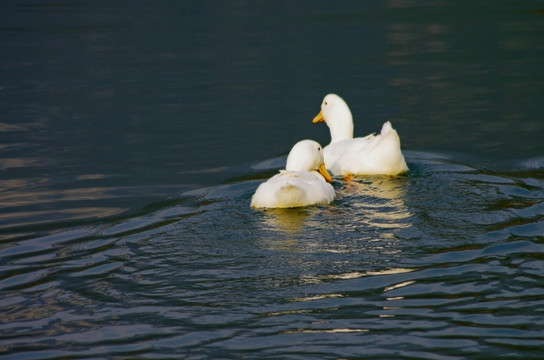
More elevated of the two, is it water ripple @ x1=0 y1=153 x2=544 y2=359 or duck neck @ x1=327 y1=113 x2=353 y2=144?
duck neck @ x1=327 y1=113 x2=353 y2=144

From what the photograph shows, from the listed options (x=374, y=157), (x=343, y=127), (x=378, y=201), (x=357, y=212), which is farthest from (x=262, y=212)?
(x=343, y=127)

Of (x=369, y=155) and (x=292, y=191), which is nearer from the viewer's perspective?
(x=292, y=191)

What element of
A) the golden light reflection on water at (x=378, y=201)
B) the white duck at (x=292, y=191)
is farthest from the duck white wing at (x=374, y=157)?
the white duck at (x=292, y=191)

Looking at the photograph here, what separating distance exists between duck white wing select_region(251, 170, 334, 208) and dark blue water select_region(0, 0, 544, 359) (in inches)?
6.5

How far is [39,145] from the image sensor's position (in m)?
11.9

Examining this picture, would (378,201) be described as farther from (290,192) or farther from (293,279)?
(293,279)

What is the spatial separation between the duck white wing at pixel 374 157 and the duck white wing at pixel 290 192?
107 cm

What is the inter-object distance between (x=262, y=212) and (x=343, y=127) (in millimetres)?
3339

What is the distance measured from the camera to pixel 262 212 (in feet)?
27.5

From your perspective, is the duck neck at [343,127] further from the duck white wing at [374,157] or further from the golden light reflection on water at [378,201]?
the golden light reflection on water at [378,201]

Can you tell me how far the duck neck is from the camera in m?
11.3

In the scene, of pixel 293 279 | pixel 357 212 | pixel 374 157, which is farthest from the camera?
pixel 374 157

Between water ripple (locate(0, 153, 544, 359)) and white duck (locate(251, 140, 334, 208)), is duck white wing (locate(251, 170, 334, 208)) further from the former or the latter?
water ripple (locate(0, 153, 544, 359))

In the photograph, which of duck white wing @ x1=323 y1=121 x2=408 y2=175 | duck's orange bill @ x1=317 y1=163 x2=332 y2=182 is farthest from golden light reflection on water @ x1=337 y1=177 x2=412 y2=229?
duck's orange bill @ x1=317 y1=163 x2=332 y2=182
